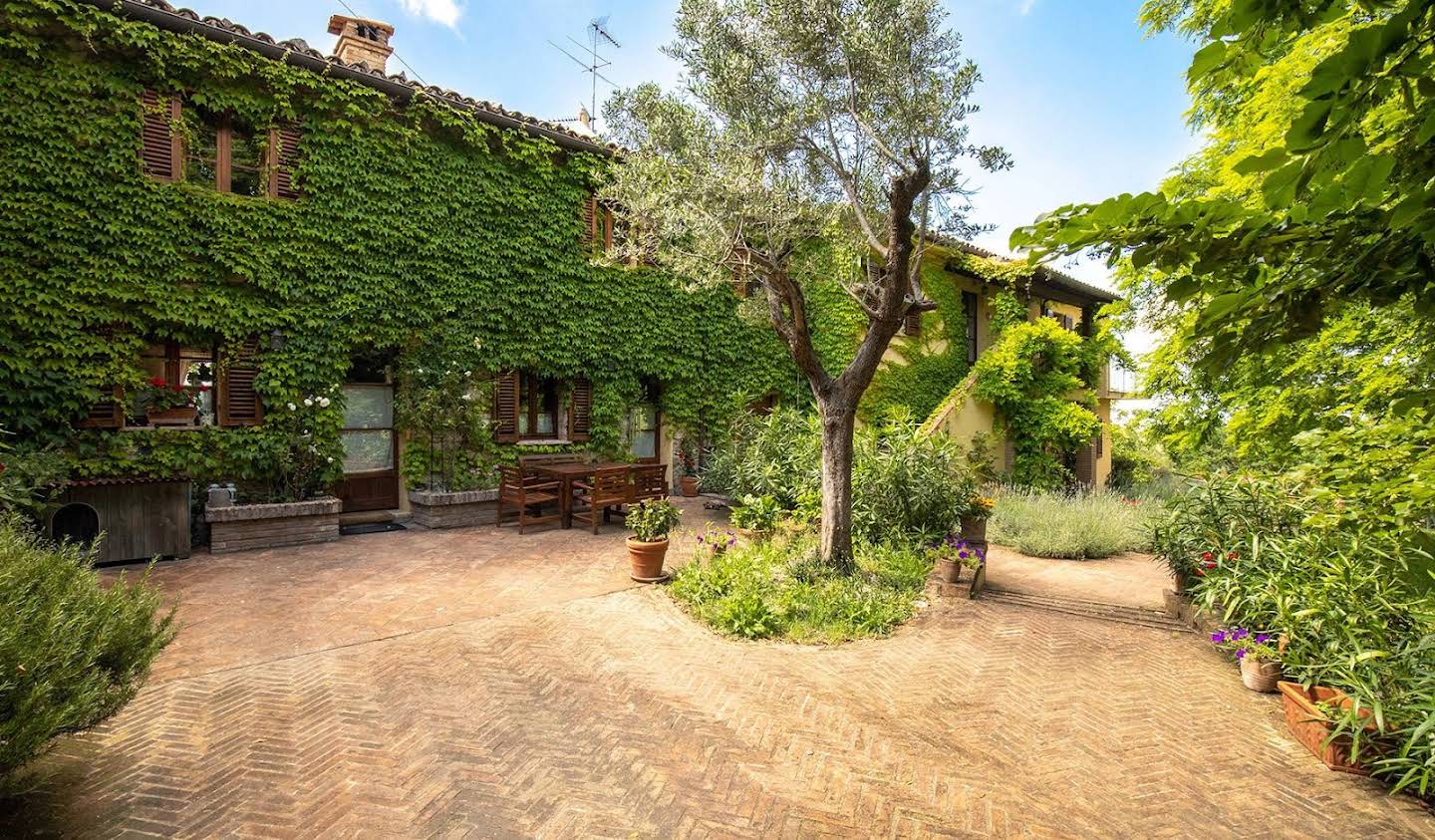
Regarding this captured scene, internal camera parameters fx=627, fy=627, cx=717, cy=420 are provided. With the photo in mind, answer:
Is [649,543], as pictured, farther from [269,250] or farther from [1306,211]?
[269,250]

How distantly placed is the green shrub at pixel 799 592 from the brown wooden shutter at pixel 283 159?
8555mm

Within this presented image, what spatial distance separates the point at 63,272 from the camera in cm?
811

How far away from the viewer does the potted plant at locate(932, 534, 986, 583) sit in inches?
290

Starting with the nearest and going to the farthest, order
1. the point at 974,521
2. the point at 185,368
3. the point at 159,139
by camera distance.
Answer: the point at 974,521, the point at 159,139, the point at 185,368

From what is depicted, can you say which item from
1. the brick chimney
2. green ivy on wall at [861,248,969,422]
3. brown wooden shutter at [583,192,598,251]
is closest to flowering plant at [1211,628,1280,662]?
green ivy on wall at [861,248,969,422]

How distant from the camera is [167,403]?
28.6 ft

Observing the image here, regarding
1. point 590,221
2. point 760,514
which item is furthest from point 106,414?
point 760,514

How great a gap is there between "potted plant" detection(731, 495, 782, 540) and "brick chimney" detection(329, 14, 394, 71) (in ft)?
33.4

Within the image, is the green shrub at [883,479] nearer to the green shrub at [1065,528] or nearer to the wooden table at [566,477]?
the green shrub at [1065,528]

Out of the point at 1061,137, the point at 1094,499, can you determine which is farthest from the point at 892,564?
the point at 1094,499

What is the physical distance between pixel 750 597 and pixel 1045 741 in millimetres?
2846

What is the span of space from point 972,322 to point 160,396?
1830 cm

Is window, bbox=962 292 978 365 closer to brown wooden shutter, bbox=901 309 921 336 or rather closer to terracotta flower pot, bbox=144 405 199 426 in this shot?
brown wooden shutter, bbox=901 309 921 336

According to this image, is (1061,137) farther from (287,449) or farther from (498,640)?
(287,449)
